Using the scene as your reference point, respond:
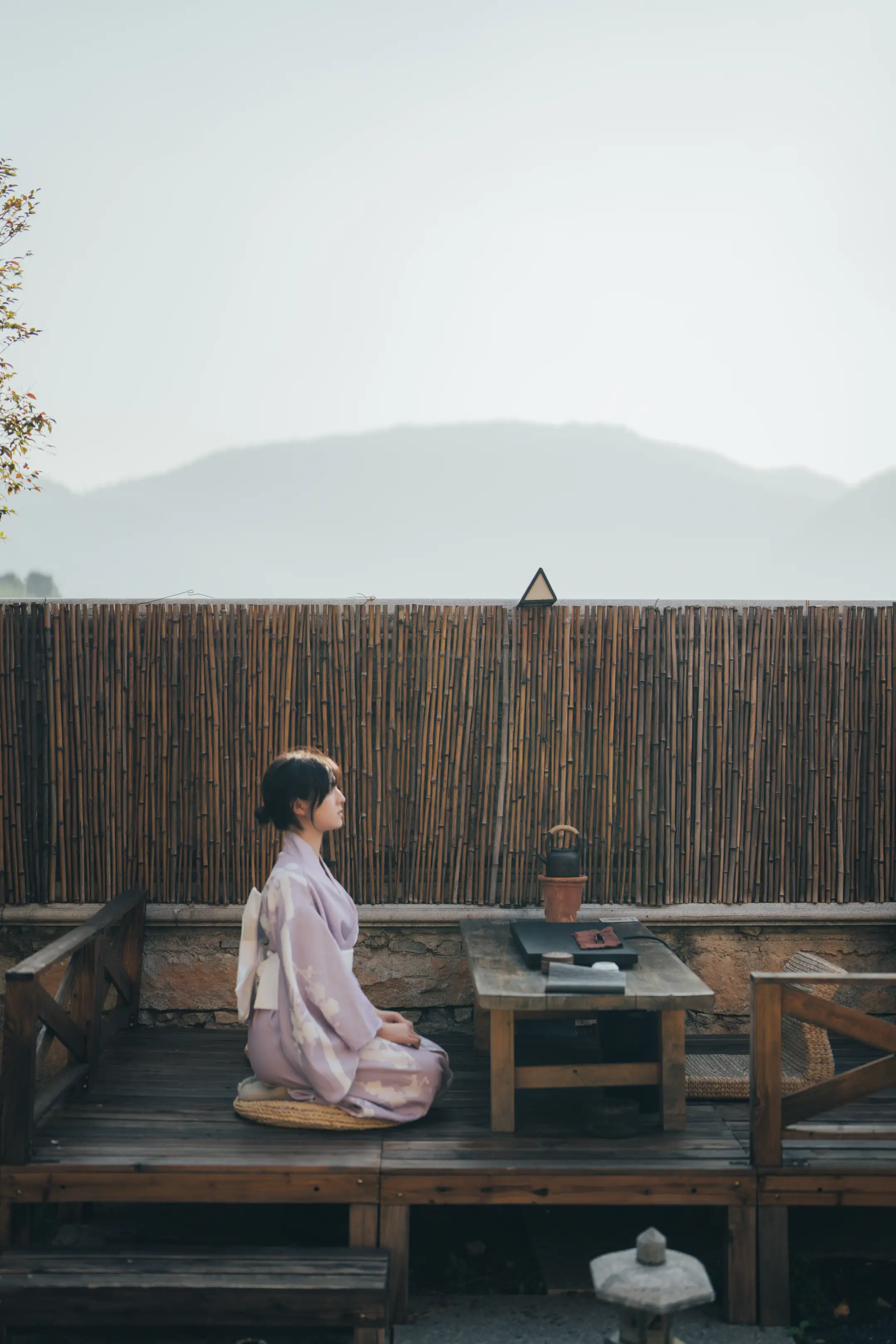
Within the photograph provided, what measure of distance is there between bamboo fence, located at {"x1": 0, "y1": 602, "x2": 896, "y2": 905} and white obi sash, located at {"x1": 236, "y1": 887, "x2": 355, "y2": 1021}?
1065 millimetres

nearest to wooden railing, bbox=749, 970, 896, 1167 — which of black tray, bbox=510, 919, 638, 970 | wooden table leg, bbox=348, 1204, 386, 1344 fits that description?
black tray, bbox=510, 919, 638, 970

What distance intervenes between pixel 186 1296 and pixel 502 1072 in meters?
1.17

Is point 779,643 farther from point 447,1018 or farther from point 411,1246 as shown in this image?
point 411,1246

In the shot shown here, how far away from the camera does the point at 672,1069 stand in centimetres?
388

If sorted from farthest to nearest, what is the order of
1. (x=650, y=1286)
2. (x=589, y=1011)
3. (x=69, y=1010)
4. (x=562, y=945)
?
(x=69, y=1010) < (x=562, y=945) < (x=589, y=1011) < (x=650, y=1286)

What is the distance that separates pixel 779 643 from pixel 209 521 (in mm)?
69276

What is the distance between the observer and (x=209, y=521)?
7181 cm

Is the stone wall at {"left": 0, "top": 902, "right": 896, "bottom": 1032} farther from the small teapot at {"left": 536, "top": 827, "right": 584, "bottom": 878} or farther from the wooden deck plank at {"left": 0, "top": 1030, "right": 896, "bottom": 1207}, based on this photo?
the wooden deck plank at {"left": 0, "top": 1030, "right": 896, "bottom": 1207}

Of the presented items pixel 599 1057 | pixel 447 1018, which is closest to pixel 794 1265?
pixel 599 1057

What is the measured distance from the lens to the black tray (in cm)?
399

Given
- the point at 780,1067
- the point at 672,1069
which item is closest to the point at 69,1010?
the point at 672,1069

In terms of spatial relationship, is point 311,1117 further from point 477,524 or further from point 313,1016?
point 477,524

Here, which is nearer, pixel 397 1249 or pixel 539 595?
pixel 397 1249

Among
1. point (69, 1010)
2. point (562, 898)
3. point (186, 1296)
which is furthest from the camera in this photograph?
point (562, 898)
